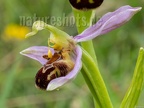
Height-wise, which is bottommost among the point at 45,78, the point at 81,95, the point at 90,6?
the point at 81,95

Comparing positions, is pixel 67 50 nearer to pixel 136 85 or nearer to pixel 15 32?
pixel 136 85

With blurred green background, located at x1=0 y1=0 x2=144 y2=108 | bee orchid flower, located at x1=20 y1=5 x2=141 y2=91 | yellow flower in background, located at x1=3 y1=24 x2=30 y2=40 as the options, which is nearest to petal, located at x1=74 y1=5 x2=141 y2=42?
bee orchid flower, located at x1=20 y1=5 x2=141 y2=91

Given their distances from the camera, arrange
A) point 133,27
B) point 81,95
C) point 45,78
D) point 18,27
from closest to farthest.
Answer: point 45,78, point 81,95, point 133,27, point 18,27

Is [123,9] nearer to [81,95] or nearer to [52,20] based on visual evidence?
[81,95]

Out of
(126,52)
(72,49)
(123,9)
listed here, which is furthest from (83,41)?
(126,52)

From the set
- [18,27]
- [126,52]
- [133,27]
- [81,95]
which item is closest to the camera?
[81,95]

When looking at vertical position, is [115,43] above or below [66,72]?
below

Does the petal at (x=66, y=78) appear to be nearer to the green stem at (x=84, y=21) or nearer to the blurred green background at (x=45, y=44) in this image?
the green stem at (x=84, y=21)
